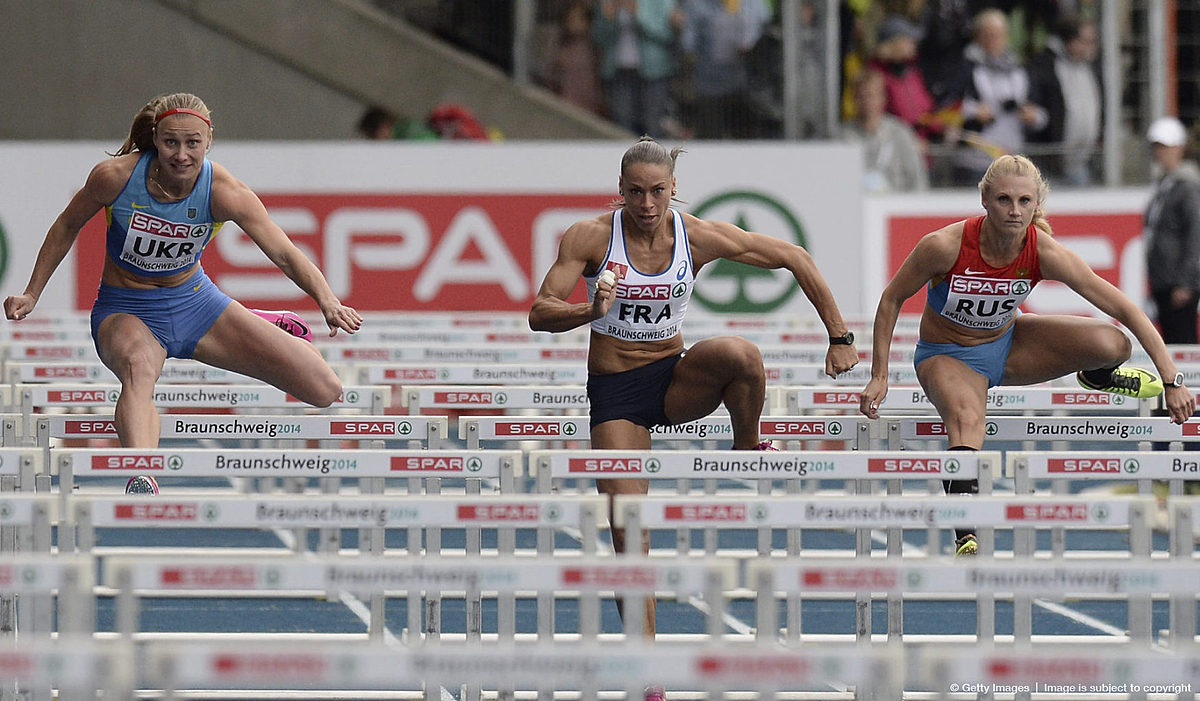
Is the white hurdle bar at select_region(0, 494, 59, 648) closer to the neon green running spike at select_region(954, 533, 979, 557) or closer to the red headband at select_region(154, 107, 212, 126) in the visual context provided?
the red headband at select_region(154, 107, 212, 126)

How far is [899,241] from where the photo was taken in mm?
14602

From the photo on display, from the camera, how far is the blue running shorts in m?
6.83

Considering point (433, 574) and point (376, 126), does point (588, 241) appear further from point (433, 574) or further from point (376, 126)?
point (376, 126)

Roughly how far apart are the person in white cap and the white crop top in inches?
221

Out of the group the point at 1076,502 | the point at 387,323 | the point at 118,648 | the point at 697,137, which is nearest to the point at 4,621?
the point at 118,648

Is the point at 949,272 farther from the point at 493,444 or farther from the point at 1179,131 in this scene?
the point at 493,444

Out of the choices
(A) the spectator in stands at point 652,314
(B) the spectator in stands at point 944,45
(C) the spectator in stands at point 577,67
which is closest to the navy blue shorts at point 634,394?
(A) the spectator in stands at point 652,314

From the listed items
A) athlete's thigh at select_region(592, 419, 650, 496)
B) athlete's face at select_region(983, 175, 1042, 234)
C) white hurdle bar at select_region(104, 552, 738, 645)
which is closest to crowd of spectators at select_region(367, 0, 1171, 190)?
athlete's face at select_region(983, 175, 1042, 234)

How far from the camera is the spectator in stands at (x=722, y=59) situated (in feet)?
52.3

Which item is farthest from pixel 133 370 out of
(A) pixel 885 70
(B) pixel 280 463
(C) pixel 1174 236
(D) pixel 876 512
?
(A) pixel 885 70

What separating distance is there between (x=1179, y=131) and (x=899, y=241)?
11.9ft

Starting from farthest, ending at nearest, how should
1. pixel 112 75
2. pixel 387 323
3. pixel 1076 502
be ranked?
1. pixel 112 75
2. pixel 387 323
3. pixel 1076 502

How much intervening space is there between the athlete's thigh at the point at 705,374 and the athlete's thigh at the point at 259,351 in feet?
4.86

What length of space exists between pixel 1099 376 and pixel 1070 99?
365 inches
